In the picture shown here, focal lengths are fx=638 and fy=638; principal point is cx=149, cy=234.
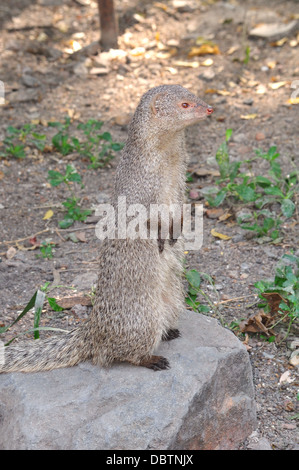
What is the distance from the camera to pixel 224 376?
3.12 m

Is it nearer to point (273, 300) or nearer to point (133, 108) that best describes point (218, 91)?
point (133, 108)

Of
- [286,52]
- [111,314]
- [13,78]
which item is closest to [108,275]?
[111,314]

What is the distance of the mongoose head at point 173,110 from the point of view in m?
3.21

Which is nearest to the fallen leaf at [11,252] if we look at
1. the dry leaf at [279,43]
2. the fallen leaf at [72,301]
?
the fallen leaf at [72,301]

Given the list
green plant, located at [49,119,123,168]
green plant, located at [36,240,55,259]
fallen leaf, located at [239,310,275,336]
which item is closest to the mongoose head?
fallen leaf, located at [239,310,275,336]

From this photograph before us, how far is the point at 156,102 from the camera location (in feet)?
10.6

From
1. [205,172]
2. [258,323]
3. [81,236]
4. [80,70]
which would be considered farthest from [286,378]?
[80,70]

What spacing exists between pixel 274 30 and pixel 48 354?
212 inches

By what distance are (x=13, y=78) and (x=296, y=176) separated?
3412 mm

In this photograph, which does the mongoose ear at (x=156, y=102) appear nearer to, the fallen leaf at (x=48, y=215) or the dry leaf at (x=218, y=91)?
the fallen leaf at (x=48, y=215)

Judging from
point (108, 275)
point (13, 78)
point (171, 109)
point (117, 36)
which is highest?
point (117, 36)

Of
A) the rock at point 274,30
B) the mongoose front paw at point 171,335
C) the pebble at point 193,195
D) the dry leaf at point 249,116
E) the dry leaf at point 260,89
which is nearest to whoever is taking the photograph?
the mongoose front paw at point 171,335

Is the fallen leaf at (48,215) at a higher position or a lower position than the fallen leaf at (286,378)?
higher

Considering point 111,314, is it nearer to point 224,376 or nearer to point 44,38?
point 224,376
